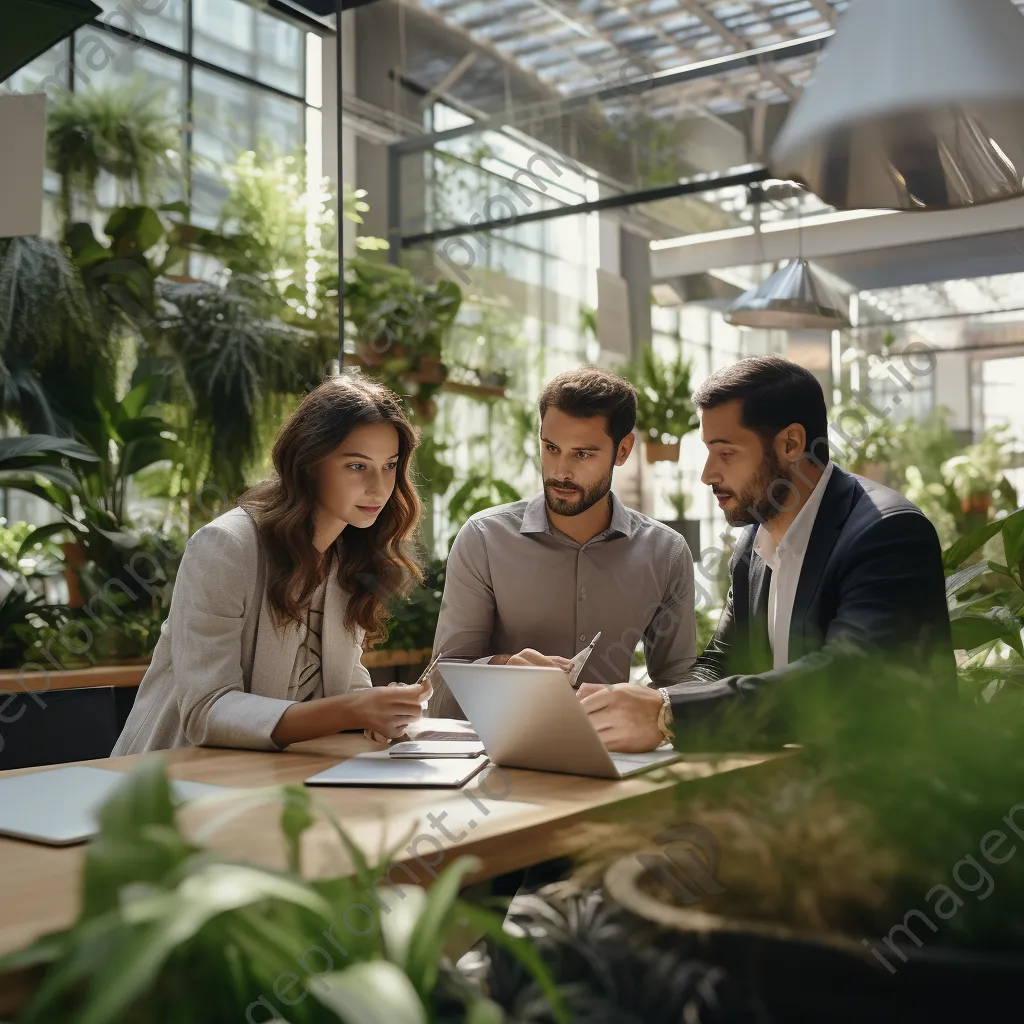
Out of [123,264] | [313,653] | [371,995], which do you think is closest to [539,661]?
[313,653]

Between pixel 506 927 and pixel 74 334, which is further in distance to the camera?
pixel 74 334

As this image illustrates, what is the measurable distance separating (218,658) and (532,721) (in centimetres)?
68

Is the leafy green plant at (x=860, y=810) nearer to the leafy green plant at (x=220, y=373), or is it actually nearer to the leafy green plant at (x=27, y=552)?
the leafy green plant at (x=27, y=552)

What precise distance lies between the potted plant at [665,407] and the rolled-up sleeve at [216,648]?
128 inches

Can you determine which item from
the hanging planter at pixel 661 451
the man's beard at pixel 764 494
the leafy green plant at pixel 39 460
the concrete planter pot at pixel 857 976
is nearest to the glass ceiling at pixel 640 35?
the hanging planter at pixel 661 451

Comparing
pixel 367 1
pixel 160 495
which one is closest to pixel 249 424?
pixel 160 495

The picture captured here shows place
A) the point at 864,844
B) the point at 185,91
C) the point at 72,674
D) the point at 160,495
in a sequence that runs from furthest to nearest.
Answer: the point at 185,91, the point at 160,495, the point at 72,674, the point at 864,844

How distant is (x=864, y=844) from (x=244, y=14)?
5151 mm

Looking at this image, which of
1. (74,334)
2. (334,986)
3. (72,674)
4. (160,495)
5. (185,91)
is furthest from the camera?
(185,91)

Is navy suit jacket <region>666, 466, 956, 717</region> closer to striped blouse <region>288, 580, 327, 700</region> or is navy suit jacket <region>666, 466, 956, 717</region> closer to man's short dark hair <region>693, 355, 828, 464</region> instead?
man's short dark hair <region>693, 355, 828, 464</region>

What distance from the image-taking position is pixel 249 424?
14.5 ft

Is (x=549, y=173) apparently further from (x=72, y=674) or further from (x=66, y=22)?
(x=66, y=22)

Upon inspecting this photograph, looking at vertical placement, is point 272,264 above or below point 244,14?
below

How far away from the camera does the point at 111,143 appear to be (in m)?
4.25
